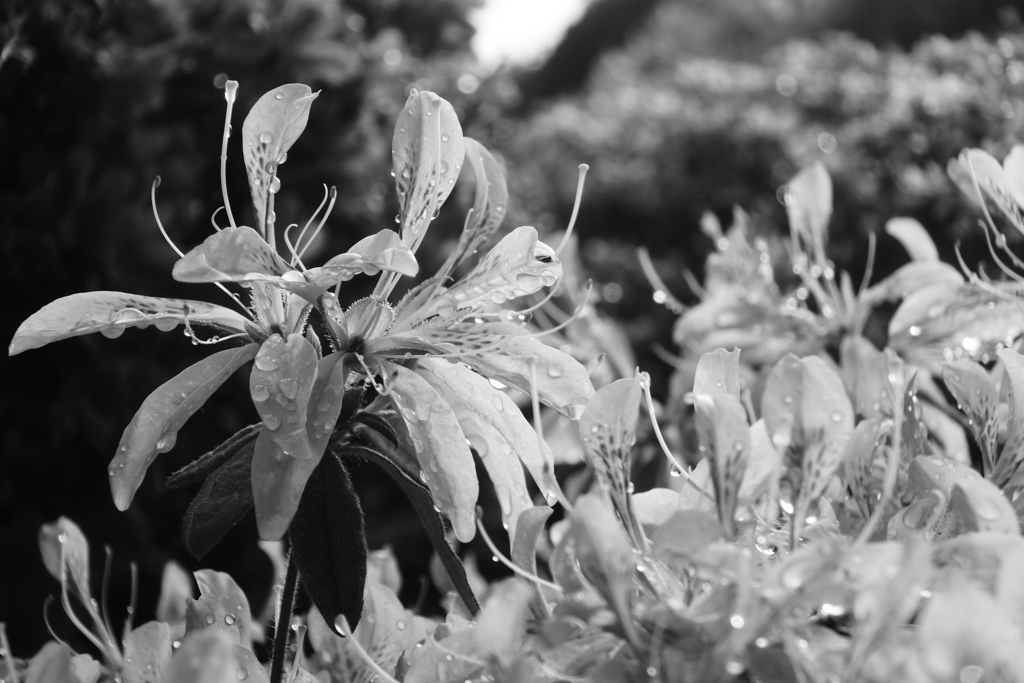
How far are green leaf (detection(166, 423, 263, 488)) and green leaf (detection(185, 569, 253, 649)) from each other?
151mm

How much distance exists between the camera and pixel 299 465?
32.2 inches

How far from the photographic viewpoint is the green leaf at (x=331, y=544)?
2.79ft

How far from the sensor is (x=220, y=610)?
3.32 feet

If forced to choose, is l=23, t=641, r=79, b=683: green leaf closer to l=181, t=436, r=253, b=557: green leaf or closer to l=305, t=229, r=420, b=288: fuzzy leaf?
l=181, t=436, r=253, b=557: green leaf

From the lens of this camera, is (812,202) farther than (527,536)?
Yes

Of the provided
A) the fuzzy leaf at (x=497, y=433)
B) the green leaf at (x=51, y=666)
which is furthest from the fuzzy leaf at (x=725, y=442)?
the green leaf at (x=51, y=666)

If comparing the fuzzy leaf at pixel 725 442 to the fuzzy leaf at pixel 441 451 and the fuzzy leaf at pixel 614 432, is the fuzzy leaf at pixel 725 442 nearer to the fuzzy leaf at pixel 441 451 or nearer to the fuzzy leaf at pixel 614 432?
the fuzzy leaf at pixel 614 432

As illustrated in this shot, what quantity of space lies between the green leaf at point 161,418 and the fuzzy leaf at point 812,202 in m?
1.08

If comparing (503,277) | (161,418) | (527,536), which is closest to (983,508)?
(527,536)

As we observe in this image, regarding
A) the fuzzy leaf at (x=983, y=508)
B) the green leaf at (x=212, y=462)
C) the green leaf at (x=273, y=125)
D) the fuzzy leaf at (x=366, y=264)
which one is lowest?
the green leaf at (x=212, y=462)

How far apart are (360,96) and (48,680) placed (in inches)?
82.3

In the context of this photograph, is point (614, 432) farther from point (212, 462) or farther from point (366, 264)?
point (212, 462)

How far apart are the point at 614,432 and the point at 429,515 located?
0.23m

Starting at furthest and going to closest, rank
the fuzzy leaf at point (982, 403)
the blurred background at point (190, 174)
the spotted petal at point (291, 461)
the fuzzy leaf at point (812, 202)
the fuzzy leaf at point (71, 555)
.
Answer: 1. the blurred background at point (190, 174)
2. the fuzzy leaf at point (812, 202)
3. the fuzzy leaf at point (71, 555)
4. the fuzzy leaf at point (982, 403)
5. the spotted petal at point (291, 461)
